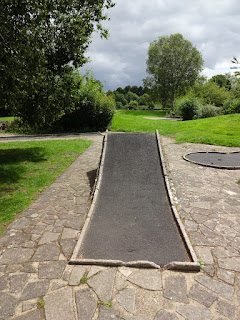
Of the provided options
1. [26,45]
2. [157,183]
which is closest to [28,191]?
[157,183]

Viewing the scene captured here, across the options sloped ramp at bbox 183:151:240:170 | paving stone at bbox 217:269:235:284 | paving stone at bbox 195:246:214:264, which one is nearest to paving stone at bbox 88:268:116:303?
paving stone at bbox 195:246:214:264

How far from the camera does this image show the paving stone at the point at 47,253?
401cm

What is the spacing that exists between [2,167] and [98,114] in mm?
11649

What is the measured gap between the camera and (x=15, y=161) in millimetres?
10453

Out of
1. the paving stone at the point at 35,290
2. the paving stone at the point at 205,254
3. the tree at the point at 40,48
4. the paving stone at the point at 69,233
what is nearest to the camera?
the paving stone at the point at 35,290

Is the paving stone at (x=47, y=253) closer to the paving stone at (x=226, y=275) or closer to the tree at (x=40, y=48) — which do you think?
the paving stone at (x=226, y=275)

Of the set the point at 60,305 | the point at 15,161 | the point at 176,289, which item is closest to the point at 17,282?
the point at 60,305

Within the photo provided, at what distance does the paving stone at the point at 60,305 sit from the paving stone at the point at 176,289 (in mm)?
1345

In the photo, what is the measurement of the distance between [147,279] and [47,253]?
75.3 inches

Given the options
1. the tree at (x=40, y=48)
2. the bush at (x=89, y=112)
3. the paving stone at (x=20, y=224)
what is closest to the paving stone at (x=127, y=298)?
the paving stone at (x=20, y=224)

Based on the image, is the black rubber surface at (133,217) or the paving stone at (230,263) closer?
the paving stone at (230,263)

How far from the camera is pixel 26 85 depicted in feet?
25.1

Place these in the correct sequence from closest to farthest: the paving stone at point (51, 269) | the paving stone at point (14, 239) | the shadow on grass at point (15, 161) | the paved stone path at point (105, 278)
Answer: the paved stone path at point (105, 278) → the paving stone at point (51, 269) → the paving stone at point (14, 239) → the shadow on grass at point (15, 161)

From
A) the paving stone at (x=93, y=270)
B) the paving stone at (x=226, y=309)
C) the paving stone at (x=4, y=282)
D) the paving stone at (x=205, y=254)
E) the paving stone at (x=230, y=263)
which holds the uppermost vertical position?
the paving stone at (x=4, y=282)
